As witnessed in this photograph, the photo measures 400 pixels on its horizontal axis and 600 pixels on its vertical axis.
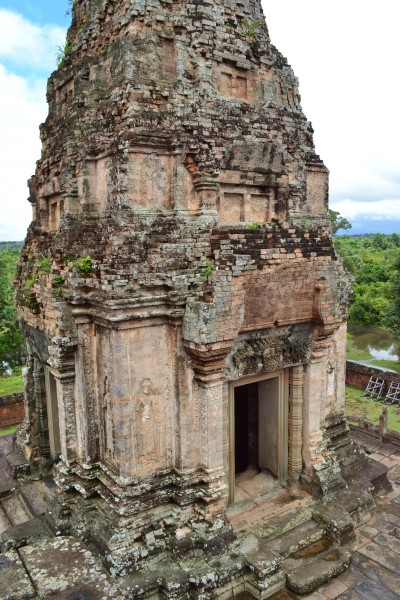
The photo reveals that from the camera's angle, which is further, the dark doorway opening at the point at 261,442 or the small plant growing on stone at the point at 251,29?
the dark doorway opening at the point at 261,442

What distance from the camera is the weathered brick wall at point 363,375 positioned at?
1962 centimetres

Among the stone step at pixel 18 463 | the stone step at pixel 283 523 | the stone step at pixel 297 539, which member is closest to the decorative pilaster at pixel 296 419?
the stone step at pixel 283 523

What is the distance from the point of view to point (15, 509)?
32.4 feet

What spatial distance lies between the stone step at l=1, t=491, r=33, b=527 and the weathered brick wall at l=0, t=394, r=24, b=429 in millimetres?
7379

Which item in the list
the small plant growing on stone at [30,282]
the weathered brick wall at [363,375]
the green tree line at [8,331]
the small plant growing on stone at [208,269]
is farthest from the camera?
the green tree line at [8,331]

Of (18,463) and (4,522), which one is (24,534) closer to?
(4,522)

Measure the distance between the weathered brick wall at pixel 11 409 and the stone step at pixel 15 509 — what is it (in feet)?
24.2

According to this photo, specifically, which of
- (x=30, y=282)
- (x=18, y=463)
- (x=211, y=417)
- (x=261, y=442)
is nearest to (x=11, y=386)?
(x=18, y=463)

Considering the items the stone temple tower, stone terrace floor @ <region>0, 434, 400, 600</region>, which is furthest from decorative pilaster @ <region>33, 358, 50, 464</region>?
stone terrace floor @ <region>0, 434, 400, 600</region>

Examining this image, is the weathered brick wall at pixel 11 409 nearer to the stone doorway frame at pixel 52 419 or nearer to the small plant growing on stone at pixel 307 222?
the stone doorway frame at pixel 52 419

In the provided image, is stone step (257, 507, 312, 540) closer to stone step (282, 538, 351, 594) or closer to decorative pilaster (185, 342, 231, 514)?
stone step (282, 538, 351, 594)

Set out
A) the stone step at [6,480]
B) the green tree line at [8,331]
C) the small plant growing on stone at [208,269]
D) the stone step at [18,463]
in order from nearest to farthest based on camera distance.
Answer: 1. the small plant growing on stone at [208,269]
2. the stone step at [6,480]
3. the stone step at [18,463]
4. the green tree line at [8,331]

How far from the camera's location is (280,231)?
27.8 feet

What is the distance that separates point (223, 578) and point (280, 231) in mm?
5895
